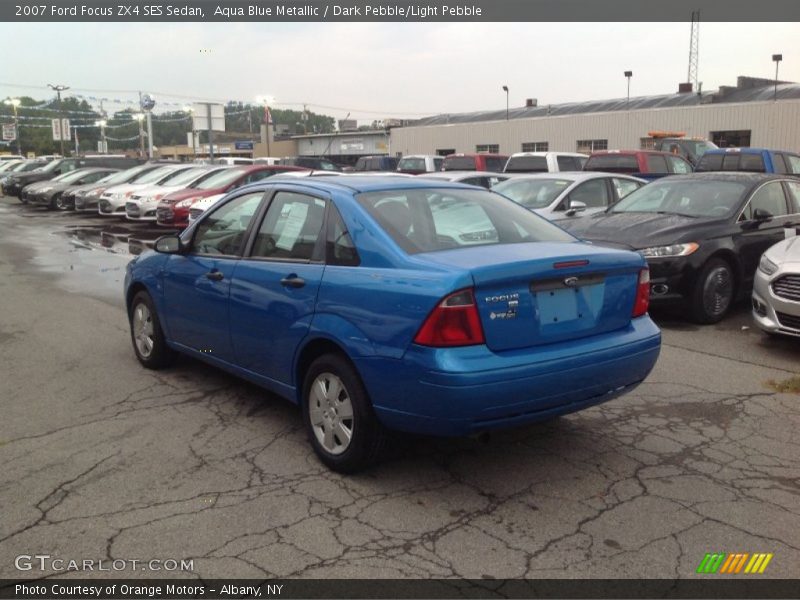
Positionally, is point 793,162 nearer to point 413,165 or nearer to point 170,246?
point 413,165

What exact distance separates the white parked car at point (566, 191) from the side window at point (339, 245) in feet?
23.8

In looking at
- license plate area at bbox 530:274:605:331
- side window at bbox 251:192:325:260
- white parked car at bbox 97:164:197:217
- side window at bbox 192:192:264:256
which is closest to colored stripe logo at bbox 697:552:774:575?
license plate area at bbox 530:274:605:331

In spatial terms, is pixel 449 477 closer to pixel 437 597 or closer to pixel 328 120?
pixel 437 597

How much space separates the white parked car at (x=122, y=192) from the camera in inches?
827

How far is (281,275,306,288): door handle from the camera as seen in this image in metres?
4.40

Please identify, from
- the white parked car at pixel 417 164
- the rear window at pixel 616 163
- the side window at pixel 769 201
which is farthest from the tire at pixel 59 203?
the side window at pixel 769 201

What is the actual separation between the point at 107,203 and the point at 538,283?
19.7 metres

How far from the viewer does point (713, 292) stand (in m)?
8.10

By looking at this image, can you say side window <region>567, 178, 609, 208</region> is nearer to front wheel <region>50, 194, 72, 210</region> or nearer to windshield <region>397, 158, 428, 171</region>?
windshield <region>397, 158, 428, 171</region>

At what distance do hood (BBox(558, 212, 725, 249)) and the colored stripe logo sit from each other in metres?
5.05

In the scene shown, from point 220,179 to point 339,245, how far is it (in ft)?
46.9

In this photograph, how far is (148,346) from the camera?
6.31m

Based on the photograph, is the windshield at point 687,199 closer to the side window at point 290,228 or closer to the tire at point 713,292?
the tire at point 713,292

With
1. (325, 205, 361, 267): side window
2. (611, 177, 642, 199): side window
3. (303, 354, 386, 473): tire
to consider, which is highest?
(611, 177, 642, 199): side window
